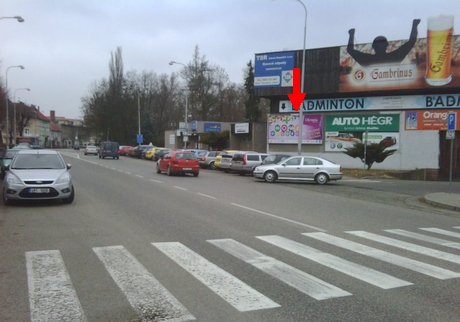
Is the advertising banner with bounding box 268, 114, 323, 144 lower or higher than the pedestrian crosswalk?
higher

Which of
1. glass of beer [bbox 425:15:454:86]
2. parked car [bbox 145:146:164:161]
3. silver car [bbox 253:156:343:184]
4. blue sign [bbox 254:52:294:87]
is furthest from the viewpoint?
parked car [bbox 145:146:164:161]

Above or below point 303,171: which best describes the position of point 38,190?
above

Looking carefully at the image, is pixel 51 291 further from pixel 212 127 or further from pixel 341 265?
pixel 212 127

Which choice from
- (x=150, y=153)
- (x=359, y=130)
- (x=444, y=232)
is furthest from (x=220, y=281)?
(x=150, y=153)

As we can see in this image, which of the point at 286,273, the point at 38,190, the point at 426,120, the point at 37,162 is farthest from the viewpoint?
the point at 426,120

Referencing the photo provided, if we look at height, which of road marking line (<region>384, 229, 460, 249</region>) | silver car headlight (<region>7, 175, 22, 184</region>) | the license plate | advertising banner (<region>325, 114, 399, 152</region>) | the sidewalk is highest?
advertising banner (<region>325, 114, 399, 152</region>)

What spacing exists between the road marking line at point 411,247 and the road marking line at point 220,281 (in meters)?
3.79

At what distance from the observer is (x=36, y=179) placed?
1162 cm

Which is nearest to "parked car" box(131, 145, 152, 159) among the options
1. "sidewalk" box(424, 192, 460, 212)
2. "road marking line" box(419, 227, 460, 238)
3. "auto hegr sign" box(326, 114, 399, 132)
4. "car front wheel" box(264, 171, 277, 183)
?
"auto hegr sign" box(326, 114, 399, 132)

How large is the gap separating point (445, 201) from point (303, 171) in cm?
857

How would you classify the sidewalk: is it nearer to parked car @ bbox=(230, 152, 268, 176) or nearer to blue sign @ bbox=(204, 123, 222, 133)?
parked car @ bbox=(230, 152, 268, 176)

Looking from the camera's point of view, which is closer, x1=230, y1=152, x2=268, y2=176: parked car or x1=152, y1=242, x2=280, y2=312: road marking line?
x1=152, y1=242, x2=280, y2=312: road marking line

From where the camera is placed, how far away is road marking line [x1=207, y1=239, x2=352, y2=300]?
17.0 ft

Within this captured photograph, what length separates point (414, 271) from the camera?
6.24m
